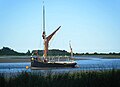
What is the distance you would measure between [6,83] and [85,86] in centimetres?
286

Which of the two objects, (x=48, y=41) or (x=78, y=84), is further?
(x=48, y=41)

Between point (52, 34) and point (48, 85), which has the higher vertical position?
point (52, 34)

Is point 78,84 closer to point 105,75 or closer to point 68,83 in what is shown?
point 68,83

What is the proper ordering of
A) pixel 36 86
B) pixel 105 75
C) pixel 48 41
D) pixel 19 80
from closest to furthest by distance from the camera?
pixel 36 86 → pixel 19 80 → pixel 105 75 → pixel 48 41

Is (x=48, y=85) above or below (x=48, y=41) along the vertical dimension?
below

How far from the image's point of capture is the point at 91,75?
12773 mm

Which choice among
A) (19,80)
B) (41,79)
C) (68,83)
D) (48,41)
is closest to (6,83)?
(19,80)

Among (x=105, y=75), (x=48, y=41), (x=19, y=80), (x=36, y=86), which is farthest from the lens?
(x=48, y=41)

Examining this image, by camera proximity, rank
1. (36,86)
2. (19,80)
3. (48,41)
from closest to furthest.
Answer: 1. (36,86)
2. (19,80)
3. (48,41)

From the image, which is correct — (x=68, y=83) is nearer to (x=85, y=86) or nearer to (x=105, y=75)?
(x=85, y=86)

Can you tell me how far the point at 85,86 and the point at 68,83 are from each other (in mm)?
637

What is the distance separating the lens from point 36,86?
1097 cm

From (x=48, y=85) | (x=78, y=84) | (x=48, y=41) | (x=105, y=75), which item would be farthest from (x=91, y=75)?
(x=48, y=41)

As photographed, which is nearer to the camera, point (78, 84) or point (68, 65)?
point (78, 84)
